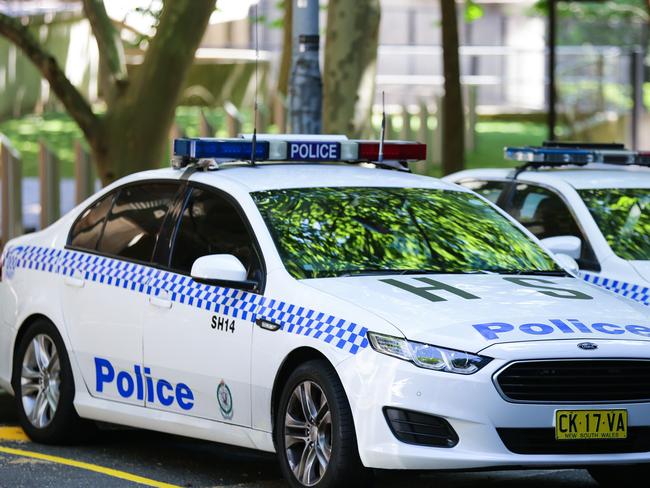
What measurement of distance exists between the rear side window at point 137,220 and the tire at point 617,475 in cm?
248

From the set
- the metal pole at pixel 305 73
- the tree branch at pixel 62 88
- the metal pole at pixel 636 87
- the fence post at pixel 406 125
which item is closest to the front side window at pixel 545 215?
the metal pole at pixel 305 73

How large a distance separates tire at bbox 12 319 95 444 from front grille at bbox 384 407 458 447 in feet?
8.58

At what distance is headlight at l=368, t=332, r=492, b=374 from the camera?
647 centimetres

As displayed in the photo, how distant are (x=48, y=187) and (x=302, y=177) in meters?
9.90

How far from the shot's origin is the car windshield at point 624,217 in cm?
967

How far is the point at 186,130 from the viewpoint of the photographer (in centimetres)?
2630

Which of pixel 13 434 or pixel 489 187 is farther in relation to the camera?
pixel 489 187

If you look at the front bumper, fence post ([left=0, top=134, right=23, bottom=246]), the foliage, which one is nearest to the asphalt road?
the front bumper

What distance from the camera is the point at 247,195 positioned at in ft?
25.9

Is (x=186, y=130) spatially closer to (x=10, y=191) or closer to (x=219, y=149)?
(x=10, y=191)

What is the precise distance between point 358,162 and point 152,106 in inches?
231

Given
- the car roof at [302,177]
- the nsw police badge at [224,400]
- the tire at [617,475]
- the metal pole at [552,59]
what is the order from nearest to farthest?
the tire at [617,475], the nsw police badge at [224,400], the car roof at [302,177], the metal pole at [552,59]

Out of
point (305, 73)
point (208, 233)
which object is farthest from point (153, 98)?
point (208, 233)

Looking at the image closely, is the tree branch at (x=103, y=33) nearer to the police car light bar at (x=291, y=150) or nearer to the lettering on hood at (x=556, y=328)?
the police car light bar at (x=291, y=150)
